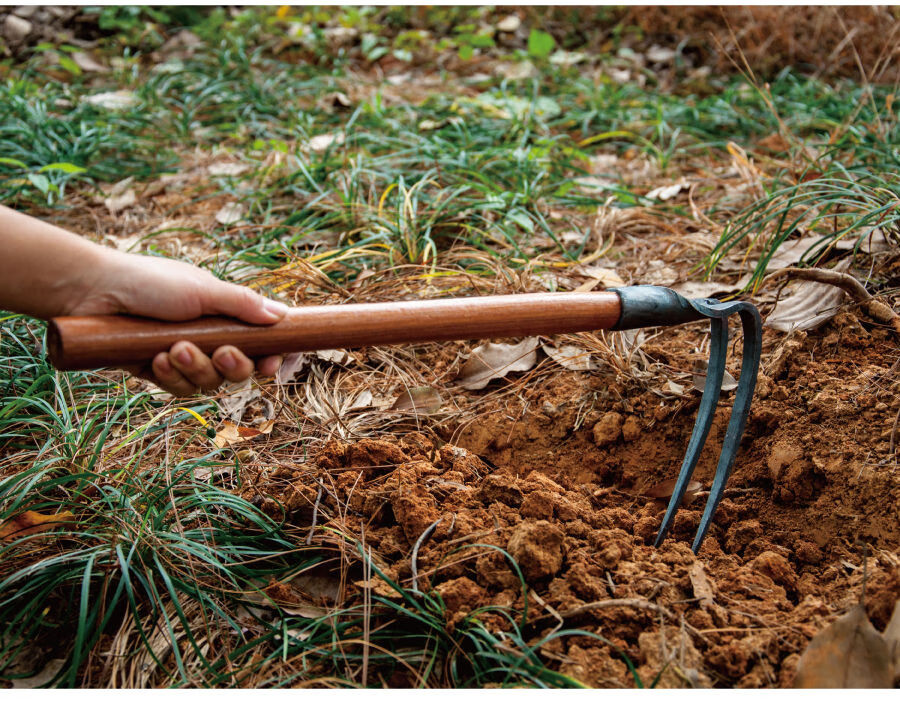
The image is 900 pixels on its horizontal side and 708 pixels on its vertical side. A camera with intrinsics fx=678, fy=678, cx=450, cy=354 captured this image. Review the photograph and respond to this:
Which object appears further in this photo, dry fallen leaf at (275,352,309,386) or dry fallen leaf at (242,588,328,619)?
dry fallen leaf at (275,352,309,386)

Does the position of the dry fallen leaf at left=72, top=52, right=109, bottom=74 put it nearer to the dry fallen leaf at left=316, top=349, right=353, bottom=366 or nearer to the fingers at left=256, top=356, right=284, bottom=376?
the dry fallen leaf at left=316, top=349, right=353, bottom=366

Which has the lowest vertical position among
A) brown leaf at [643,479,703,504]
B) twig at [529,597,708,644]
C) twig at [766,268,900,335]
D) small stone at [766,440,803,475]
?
brown leaf at [643,479,703,504]

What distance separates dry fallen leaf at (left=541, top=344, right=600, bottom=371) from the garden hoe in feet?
1.42

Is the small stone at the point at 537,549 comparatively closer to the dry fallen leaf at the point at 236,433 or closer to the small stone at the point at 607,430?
the small stone at the point at 607,430

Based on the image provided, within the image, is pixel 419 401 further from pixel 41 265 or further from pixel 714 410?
pixel 41 265

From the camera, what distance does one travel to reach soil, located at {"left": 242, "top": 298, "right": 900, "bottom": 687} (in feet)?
4.22

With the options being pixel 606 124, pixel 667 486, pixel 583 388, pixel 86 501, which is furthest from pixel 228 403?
pixel 606 124

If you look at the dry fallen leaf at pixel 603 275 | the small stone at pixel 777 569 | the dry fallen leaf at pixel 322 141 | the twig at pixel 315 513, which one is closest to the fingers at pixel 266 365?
the twig at pixel 315 513

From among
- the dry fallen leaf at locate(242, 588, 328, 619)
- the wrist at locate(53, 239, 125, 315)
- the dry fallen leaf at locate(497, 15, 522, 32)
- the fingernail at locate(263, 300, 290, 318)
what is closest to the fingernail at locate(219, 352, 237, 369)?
the fingernail at locate(263, 300, 290, 318)

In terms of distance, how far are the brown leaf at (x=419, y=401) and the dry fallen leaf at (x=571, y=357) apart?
361mm

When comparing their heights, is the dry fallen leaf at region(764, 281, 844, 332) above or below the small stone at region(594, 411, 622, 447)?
above

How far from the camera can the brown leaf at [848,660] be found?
3.85 feet

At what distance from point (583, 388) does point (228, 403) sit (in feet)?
3.44

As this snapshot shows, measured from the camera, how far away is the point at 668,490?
1688mm
